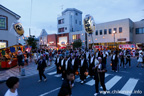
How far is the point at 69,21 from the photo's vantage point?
43.0m

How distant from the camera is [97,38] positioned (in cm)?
3609

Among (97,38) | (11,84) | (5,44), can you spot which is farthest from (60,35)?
(11,84)

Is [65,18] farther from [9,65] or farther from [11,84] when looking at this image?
[11,84]

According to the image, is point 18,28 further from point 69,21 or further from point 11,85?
point 69,21

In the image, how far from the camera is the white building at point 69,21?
43.2 m

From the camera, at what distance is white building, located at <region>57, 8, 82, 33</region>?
4324 cm

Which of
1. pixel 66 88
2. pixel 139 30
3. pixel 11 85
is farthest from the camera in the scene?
pixel 139 30

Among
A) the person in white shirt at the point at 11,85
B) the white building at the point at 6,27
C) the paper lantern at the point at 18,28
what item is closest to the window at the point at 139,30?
the paper lantern at the point at 18,28

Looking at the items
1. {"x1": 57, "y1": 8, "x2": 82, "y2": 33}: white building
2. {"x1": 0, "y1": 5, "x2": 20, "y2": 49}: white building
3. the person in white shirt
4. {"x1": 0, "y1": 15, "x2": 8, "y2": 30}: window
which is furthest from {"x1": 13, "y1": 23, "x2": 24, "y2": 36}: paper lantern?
{"x1": 57, "y1": 8, "x2": 82, "y2": 33}: white building

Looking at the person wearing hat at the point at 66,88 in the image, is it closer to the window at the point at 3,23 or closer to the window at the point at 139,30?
the window at the point at 3,23

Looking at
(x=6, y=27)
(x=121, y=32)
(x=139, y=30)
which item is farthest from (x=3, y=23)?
(x=139, y=30)

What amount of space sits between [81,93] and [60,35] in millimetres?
40251

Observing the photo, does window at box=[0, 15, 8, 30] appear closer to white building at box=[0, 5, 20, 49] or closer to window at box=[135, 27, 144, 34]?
white building at box=[0, 5, 20, 49]

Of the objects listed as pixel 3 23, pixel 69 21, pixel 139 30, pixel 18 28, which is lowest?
pixel 18 28
